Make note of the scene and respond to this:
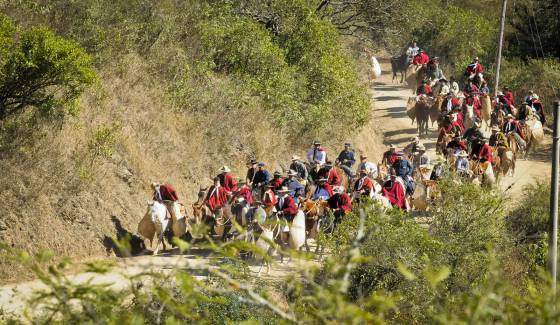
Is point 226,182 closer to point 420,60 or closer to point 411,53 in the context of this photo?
point 420,60

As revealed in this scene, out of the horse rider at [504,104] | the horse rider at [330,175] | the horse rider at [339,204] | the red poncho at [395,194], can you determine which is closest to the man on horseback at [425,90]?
the horse rider at [504,104]

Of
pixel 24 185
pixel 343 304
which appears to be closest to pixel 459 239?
pixel 24 185

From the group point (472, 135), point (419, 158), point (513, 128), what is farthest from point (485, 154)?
point (513, 128)

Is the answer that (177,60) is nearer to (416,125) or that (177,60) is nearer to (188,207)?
(188,207)

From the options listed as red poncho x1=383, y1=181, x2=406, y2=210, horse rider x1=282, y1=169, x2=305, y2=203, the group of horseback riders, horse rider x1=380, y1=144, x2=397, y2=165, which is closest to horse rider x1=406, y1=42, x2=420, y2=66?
the group of horseback riders

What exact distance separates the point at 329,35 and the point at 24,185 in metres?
15.4

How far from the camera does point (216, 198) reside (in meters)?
21.3

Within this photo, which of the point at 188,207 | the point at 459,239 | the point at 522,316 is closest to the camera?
the point at 522,316

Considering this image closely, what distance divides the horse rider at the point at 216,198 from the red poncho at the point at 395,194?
3918 millimetres

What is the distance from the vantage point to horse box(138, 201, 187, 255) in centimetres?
2053

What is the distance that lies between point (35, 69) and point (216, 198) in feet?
15.8

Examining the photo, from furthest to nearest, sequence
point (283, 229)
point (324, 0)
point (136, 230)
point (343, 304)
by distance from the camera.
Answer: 1. point (324, 0)
2. point (136, 230)
3. point (283, 229)
4. point (343, 304)

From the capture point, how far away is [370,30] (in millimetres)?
39812

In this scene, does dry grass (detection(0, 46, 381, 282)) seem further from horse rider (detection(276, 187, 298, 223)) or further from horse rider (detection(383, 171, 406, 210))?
horse rider (detection(383, 171, 406, 210))
